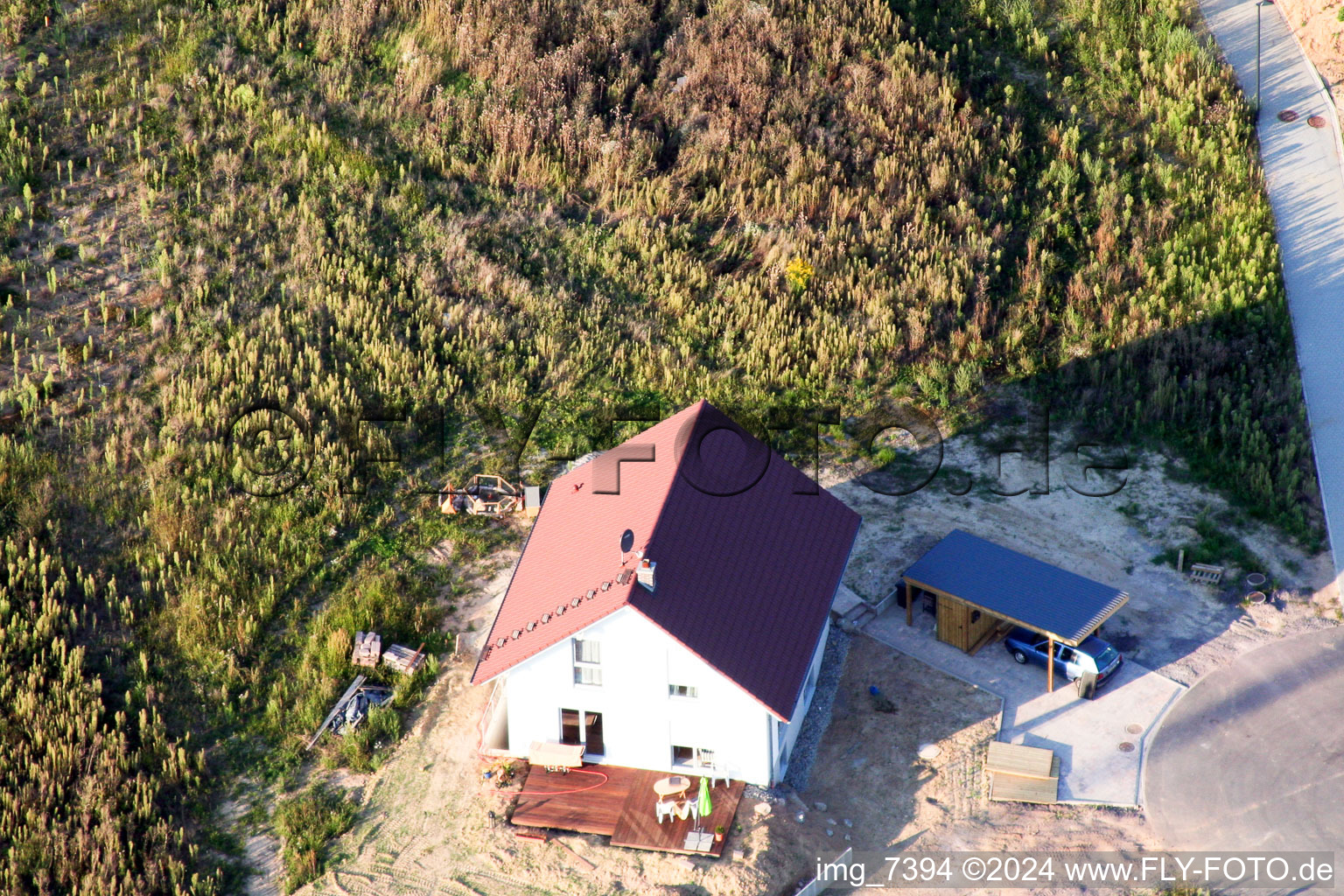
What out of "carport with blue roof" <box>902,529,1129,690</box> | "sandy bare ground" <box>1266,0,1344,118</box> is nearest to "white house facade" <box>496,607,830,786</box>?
"carport with blue roof" <box>902,529,1129,690</box>

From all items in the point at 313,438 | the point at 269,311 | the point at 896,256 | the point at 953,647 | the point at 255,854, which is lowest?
the point at 255,854

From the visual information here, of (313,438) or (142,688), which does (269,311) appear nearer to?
(313,438)

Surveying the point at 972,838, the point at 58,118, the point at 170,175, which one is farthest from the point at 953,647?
the point at 58,118

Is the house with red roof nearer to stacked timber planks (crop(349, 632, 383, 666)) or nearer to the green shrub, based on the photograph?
stacked timber planks (crop(349, 632, 383, 666))

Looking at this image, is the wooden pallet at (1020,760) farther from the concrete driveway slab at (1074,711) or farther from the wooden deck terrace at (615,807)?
the wooden deck terrace at (615,807)

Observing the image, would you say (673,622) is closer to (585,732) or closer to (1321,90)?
(585,732)

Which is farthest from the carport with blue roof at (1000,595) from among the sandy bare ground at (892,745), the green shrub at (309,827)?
the green shrub at (309,827)

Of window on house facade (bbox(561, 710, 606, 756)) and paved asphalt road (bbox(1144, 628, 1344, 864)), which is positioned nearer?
paved asphalt road (bbox(1144, 628, 1344, 864))
